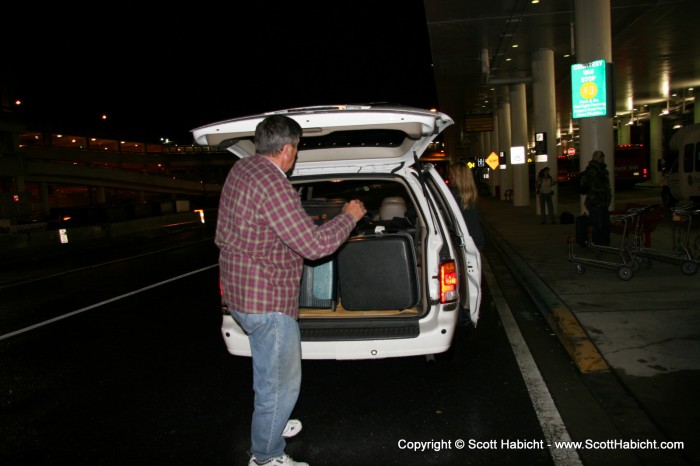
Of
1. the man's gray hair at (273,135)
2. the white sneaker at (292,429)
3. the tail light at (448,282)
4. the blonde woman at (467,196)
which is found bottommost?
the white sneaker at (292,429)

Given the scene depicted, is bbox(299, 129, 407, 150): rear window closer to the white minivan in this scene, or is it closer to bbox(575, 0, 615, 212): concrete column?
the white minivan

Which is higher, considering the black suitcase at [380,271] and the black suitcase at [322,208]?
the black suitcase at [322,208]

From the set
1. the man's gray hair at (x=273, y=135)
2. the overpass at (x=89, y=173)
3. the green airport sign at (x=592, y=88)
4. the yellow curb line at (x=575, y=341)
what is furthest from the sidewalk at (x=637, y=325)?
the overpass at (x=89, y=173)

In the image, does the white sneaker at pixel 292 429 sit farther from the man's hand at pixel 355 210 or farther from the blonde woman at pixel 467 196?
the blonde woman at pixel 467 196

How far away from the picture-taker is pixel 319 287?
16.1ft

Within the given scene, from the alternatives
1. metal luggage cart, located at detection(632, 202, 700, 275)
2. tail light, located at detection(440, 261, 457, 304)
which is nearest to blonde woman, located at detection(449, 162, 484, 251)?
tail light, located at detection(440, 261, 457, 304)

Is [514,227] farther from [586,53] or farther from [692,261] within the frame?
[692,261]

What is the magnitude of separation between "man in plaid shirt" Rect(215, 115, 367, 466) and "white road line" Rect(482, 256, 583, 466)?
5.57ft

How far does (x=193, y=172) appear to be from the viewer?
95875 millimetres

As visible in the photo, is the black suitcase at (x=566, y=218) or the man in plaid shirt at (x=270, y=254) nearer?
the man in plaid shirt at (x=270, y=254)

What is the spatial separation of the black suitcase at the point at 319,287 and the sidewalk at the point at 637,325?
2226 mm

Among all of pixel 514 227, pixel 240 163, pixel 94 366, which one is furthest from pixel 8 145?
pixel 240 163

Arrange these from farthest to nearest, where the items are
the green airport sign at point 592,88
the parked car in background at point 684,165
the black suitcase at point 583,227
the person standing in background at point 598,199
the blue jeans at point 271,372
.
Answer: the parked car in background at point 684,165, the green airport sign at point 592,88, the black suitcase at point 583,227, the person standing in background at point 598,199, the blue jeans at point 271,372

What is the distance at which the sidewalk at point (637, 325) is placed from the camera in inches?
→ 165
